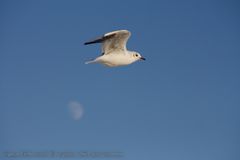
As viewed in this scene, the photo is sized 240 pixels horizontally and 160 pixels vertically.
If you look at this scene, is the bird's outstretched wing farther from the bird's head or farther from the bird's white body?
the bird's head

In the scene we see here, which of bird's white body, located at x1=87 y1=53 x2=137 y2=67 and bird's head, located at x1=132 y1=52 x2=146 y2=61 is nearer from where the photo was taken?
bird's white body, located at x1=87 y1=53 x2=137 y2=67

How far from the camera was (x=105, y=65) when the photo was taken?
20.6 metres

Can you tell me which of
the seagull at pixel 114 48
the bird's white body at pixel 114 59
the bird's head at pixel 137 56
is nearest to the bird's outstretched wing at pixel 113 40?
the seagull at pixel 114 48

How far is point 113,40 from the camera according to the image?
2036 cm

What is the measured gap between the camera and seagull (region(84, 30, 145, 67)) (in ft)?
66.1

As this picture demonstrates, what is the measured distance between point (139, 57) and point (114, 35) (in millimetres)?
2507

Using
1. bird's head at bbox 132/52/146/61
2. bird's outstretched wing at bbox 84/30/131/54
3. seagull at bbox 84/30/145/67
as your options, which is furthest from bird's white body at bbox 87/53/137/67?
bird's head at bbox 132/52/146/61

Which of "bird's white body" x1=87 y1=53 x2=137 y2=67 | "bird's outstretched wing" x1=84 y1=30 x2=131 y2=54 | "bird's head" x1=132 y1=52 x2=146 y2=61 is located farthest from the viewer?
"bird's head" x1=132 y1=52 x2=146 y2=61

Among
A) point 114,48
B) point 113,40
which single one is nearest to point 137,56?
point 114,48

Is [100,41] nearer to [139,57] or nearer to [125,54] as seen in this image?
[125,54]

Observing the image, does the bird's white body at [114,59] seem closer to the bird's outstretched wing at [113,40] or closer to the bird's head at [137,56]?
the bird's outstretched wing at [113,40]

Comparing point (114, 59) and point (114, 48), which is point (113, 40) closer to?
point (114, 48)

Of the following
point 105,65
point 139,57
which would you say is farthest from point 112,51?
point 139,57

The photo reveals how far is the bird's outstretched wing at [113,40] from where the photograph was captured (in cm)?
2009
